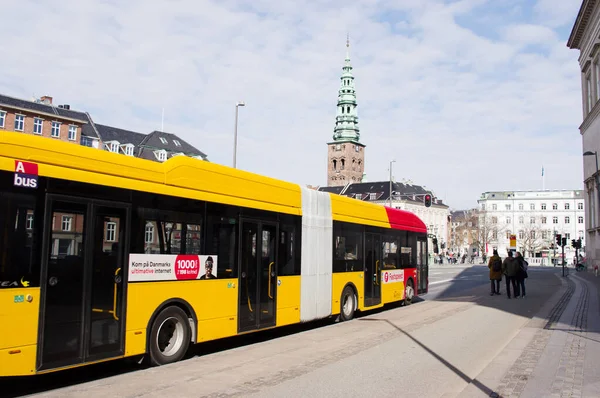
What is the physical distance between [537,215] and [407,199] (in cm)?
2850

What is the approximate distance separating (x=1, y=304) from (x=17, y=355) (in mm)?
616

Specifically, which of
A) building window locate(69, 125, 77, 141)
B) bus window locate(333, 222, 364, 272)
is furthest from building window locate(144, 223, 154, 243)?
building window locate(69, 125, 77, 141)

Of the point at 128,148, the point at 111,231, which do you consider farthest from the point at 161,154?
the point at 111,231

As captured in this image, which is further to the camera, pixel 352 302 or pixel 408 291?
pixel 408 291

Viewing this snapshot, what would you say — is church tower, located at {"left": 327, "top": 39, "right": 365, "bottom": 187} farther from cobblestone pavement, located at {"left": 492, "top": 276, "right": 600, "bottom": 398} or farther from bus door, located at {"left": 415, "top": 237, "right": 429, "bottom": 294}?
cobblestone pavement, located at {"left": 492, "top": 276, "right": 600, "bottom": 398}

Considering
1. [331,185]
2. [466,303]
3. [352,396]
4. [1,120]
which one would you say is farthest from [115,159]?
[331,185]

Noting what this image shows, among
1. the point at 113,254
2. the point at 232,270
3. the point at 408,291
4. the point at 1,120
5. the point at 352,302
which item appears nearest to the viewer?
the point at 113,254

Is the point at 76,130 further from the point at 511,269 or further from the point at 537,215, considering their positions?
the point at 537,215

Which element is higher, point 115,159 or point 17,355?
point 115,159

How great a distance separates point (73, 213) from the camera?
751 cm

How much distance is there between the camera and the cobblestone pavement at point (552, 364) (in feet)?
24.0

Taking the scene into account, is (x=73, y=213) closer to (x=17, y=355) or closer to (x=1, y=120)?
(x=17, y=355)

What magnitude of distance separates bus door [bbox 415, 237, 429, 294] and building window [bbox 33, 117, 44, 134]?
5159 cm

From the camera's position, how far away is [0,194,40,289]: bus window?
21.8 feet
